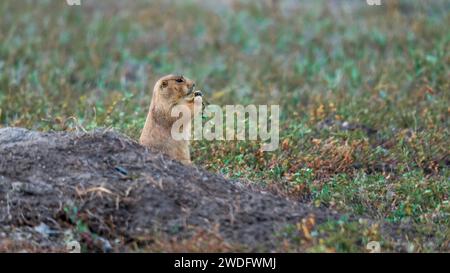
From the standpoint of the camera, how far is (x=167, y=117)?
7.70m

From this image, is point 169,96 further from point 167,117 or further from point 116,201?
point 116,201

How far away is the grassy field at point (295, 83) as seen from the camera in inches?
302

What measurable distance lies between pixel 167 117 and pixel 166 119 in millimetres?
20

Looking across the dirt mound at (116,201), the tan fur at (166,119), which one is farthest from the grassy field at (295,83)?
the tan fur at (166,119)

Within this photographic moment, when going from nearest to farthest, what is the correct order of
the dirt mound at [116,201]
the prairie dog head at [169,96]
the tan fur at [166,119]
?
the dirt mound at [116,201] → the tan fur at [166,119] → the prairie dog head at [169,96]

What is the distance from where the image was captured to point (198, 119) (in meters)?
8.84

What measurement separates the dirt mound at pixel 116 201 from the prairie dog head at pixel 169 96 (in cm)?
66
